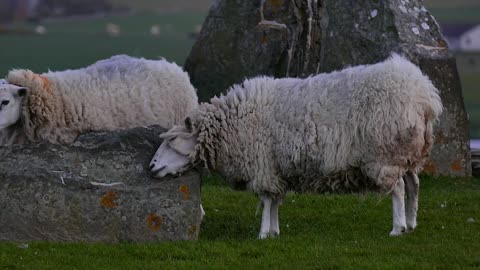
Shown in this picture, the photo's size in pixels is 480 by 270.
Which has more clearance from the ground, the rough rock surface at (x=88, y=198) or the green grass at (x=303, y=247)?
the rough rock surface at (x=88, y=198)

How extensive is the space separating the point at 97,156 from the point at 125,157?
227 mm

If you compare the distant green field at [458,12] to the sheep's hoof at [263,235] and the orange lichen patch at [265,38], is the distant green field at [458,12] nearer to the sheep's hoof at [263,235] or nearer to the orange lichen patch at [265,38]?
the orange lichen patch at [265,38]

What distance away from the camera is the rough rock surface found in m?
8.55

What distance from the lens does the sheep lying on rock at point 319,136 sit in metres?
8.77

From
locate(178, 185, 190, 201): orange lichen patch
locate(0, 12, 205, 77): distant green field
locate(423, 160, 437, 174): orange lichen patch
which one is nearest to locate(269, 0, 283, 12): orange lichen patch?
locate(0, 12, 205, 77): distant green field

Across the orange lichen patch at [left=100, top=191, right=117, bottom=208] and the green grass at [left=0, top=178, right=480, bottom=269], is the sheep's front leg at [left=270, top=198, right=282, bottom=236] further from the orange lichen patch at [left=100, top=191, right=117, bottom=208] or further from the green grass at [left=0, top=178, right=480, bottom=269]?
the orange lichen patch at [left=100, top=191, right=117, bottom=208]

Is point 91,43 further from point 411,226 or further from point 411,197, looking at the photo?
point 411,226

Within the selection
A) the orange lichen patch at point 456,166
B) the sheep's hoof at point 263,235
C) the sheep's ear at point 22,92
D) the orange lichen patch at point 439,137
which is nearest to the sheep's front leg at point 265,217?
the sheep's hoof at point 263,235

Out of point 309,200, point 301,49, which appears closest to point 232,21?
point 301,49

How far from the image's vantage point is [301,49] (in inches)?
546

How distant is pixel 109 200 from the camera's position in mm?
8555

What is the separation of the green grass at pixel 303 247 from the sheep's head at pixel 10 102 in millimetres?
1519

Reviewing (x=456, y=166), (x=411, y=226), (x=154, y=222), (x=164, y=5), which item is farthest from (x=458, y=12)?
(x=154, y=222)

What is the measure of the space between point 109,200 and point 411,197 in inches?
103
